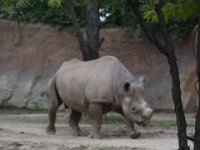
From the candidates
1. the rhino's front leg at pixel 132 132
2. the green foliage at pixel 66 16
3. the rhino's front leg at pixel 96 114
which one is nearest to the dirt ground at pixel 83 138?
the rhino's front leg at pixel 132 132

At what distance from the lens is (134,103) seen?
403 inches

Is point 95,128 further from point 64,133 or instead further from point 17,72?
point 17,72

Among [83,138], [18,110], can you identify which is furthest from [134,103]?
[18,110]

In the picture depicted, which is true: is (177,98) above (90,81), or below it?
above

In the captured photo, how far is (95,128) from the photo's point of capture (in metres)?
10.3

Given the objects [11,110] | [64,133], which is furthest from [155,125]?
[11,110]

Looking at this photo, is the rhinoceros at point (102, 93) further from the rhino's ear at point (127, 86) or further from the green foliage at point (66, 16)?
the green foliage at point (66, 16)

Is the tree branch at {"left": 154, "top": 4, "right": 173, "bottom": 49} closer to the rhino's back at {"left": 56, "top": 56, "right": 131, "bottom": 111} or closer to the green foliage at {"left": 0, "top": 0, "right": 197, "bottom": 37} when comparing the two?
the rhino's back at {"left": 56, "top": 56, "right": 131, "bottom": 111}

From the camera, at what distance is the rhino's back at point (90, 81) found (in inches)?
410

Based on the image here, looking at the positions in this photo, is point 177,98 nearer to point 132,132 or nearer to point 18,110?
point 132,132

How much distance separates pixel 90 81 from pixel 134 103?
88 centimetres

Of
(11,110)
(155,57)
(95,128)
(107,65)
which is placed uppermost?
(107,65)

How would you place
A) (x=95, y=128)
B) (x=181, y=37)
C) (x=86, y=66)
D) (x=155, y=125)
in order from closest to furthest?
1. (x=95, y=128)
2. (x=86, y=66)
3. (x=155, y=125)
4. (x=181, y=37)

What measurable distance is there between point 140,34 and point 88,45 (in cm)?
431
